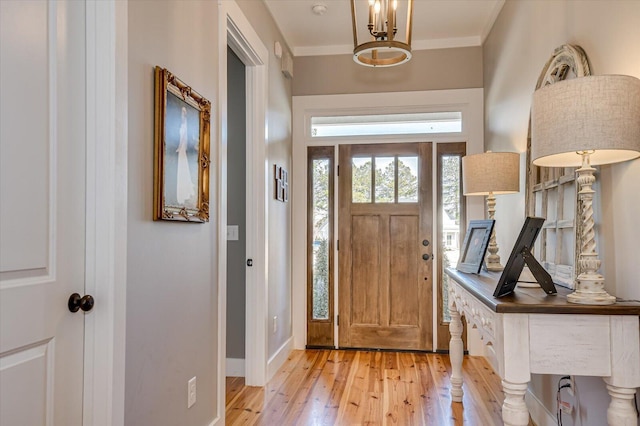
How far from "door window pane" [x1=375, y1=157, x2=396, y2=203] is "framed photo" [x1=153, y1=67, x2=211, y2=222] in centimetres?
220

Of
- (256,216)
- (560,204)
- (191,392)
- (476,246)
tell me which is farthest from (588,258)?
(256,216)


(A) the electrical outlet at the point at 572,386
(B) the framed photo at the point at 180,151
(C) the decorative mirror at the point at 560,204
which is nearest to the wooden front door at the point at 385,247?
(C) the decorative mirror at the point at 560,204

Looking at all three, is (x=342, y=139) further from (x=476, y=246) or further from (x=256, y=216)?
→ (x=476, y=246)

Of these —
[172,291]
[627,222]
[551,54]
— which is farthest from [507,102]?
[172,291]

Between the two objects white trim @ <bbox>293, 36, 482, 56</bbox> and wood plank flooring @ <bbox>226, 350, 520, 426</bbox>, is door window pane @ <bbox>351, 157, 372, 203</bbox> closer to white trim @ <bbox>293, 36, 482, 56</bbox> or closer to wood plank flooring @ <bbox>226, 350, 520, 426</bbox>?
white trim @ <bbox>293, 36, 482, 56</bbox>

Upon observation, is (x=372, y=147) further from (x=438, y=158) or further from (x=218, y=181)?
(x=218, y=181)

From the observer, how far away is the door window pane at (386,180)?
13.4 feet

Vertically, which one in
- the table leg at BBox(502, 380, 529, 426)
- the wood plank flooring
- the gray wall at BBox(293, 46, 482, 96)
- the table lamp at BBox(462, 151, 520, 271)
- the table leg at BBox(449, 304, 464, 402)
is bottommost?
the wood plank flooring

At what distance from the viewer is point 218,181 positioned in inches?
90.7

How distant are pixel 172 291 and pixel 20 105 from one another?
3.03 ft

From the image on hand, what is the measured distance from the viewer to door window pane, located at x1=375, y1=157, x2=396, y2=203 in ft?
13.4

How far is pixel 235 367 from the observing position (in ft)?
11.2

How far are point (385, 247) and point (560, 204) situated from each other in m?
2.07

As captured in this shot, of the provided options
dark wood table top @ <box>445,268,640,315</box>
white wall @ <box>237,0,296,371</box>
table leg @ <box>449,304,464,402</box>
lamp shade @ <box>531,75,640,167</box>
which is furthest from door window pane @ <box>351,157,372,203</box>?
lamp shade @ <box>531,75,640,167</box>
